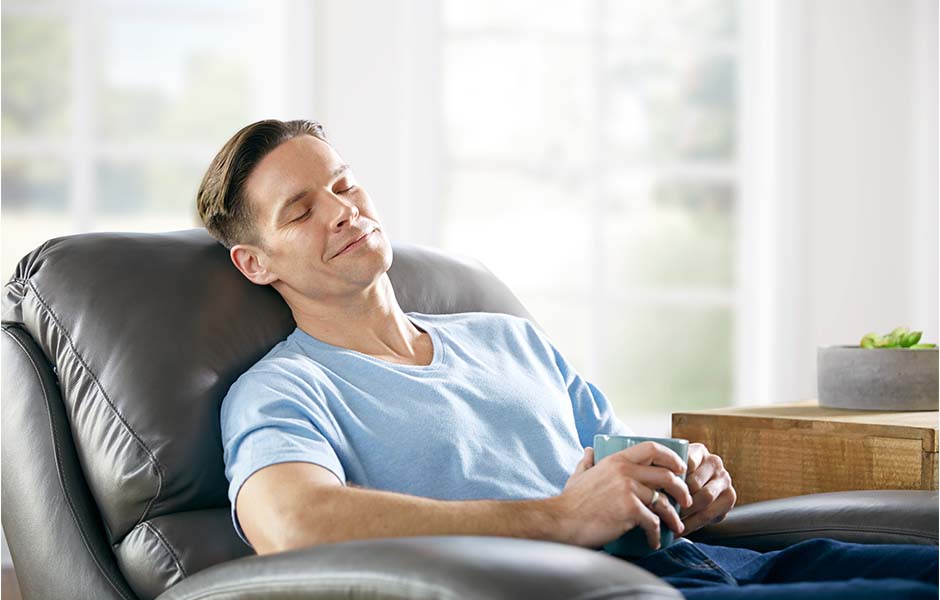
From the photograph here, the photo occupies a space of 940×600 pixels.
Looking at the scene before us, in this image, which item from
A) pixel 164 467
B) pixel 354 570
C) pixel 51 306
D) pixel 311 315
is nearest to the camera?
pixel 354 570

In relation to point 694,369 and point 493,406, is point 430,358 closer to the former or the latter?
point 493,406

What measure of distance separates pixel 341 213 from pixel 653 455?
0.61 metres

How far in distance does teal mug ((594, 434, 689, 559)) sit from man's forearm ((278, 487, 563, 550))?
8 centimetres

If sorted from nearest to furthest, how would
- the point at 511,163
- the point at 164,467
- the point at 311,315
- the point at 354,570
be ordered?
the point at 354,570
the point at 164,467
the point at 311,315
the point at 511,163

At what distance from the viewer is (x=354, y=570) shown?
102cm

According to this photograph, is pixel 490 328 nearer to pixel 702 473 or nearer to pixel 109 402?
pixel 702 473

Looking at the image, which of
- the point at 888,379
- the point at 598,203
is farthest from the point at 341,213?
the point at 598,203

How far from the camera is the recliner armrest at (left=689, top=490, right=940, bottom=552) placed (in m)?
1.52

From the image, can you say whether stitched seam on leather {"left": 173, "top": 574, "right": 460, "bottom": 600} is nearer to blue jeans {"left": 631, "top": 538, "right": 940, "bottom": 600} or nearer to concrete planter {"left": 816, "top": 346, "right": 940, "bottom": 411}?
blue jeans {"left": 631, "top": 538, "right": 940, "bottom": 600}

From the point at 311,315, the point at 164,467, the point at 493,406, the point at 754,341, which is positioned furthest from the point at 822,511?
the point at 754,341

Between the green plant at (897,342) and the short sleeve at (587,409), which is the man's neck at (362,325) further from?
the green plant at (897,342)

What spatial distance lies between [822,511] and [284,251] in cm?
84

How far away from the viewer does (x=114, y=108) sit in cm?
309

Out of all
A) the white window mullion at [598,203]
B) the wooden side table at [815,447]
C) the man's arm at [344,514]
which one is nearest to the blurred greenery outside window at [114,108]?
the white window mullion at [598,203]
